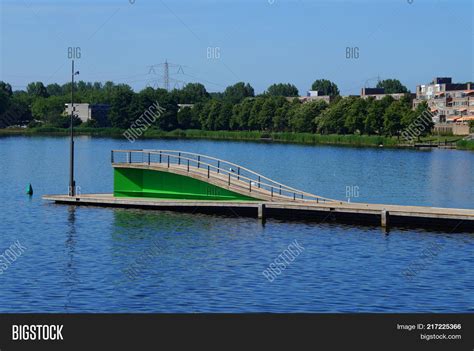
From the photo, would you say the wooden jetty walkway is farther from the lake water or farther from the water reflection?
the water reflection

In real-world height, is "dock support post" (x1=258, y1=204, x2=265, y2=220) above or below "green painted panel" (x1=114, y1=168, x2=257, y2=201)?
below

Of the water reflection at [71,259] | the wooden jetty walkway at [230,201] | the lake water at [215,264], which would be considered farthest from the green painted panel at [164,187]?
the water reflection at [71,259]

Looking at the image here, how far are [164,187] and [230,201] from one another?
5.76 metres

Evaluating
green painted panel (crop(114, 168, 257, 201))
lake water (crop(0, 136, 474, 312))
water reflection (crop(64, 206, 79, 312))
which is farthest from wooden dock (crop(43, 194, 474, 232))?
water reflection (crop(64, 206, 79, 312))

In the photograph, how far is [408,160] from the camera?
476ft

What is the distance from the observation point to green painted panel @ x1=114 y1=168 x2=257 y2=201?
64.8 m

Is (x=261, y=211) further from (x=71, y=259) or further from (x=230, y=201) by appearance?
(x=71, y=259)

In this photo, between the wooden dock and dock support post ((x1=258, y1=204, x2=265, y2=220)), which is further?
dock support post ((x1=258, y1=204, x2=265, y2=220))

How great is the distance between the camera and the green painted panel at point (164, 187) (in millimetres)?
64750

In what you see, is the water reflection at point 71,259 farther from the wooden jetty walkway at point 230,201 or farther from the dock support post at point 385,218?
the dock support post at point 385,218

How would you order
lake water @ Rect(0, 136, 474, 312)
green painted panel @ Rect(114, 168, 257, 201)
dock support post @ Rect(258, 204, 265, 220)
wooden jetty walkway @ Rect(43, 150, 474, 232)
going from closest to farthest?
lake water @ Rect(0, 136, 474, 312) → wooden jetty walkway @ Rect(43, 150, 474, 232) → dock support post @ Rect(258, 204, 265, 220) → green painted panel @ Rect(114, 168, 257, 201)

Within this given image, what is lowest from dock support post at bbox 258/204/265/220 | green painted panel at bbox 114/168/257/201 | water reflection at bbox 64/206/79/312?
water reflection at bbox 64/206/79/312

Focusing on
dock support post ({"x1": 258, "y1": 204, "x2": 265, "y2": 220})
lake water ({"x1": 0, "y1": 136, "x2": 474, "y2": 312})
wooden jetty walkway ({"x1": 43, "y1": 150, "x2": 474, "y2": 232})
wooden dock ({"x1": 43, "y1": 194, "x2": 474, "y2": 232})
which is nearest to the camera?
lake water ({"x1": 0, "y1": 136, "x2": 474, "y2": 312})
